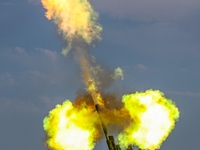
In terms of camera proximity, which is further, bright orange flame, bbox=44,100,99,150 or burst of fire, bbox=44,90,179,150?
bright orange flame, bbox=44,100,99,150

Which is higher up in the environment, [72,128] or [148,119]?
[72,128]

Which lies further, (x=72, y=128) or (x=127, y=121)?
(x=72, y=128)

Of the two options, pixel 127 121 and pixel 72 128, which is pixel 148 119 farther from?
pixel 72 128

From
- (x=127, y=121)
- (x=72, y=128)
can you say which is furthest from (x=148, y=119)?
(x=72, y=128)

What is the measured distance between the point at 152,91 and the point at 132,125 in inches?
196

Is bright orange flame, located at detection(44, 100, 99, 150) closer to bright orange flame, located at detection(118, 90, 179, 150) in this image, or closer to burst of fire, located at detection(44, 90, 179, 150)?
burst of fire, located at detection(44, 90, 179, 150)

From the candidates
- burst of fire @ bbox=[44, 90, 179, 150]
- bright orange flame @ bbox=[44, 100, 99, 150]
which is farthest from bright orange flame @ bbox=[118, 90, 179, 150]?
bright orange flame @ bbox=[44, 100, 99, 150]

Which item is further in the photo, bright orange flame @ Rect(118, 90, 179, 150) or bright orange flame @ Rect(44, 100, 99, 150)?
bright orange flame @ Rect(44, 100, 99, 150)

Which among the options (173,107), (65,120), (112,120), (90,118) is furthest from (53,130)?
(173,107)

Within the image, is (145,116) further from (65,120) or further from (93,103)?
(65,120)

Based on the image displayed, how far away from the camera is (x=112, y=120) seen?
41.9 meters

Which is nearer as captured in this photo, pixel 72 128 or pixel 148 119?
pixel 148 119

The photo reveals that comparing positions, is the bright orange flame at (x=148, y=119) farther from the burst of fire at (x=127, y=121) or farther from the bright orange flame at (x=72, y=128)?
the bright orange flame at (x=72, y=128)

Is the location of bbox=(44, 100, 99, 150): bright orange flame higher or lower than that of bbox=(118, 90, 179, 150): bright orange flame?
higher
